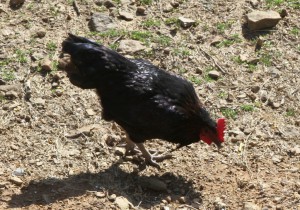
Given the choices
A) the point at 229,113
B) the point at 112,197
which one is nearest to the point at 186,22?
the point at 229,113

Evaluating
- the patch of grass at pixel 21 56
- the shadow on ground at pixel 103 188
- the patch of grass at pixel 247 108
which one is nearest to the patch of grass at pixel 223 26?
the patch of grass at pixel 247 108

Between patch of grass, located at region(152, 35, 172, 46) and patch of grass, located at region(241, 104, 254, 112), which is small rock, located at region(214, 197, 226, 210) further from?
patch of grass, located at region(152, 35, 172, 46)

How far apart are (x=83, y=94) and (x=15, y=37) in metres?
1.36

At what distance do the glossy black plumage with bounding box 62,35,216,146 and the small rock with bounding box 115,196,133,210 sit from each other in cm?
66

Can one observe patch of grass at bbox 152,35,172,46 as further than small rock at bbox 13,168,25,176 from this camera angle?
Yes

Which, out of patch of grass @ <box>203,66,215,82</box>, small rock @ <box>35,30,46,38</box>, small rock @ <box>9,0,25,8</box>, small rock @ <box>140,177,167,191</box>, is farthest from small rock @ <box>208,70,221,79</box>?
small rock @ <box>9,0,25,8</box>

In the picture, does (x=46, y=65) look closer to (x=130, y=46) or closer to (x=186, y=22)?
(x=130, y=46)

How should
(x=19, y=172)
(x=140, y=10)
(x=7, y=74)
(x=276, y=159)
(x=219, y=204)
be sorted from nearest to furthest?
1. (x=219, y=204)
2. (x=19, y=172)
3. (x=276, y=159)
4. (x=7, y=74)
5. (x=140, y=10)

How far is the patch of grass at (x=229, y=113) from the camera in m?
6.70

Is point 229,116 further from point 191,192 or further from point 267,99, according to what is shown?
point 191,192

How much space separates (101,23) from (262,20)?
2208 mm

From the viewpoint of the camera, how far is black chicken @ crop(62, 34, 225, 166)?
5730 millimetres

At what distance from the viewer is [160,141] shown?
653 centimetres

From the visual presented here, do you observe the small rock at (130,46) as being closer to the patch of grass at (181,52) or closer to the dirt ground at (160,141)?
the dirt ground at (160,141)
